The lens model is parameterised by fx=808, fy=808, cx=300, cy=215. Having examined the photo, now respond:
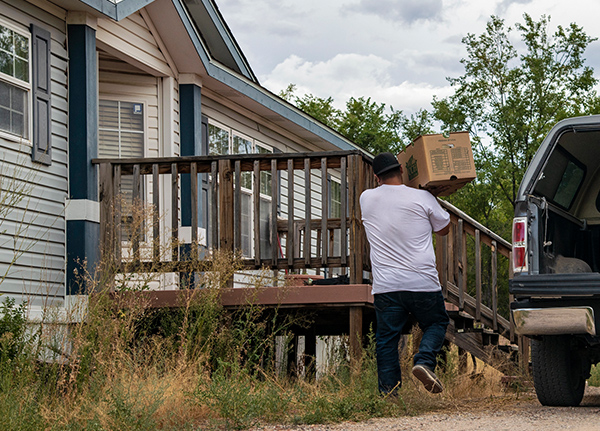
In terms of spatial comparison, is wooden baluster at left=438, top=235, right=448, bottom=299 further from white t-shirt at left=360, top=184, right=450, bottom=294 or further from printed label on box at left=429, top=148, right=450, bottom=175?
white t-shirt at left=360, top=184, right=450, bottom=294

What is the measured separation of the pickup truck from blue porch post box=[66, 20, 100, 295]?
4.19 metres

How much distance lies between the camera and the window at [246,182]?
38.9ft

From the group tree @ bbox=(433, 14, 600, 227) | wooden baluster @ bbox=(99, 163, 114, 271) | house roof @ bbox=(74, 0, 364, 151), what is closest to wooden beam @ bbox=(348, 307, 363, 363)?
wooden baluster @ bbox=(99, 163, 114, 271)

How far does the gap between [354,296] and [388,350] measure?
1.80m

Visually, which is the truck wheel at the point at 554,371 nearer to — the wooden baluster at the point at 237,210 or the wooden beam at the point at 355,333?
the wooden beam at the point at 355,333

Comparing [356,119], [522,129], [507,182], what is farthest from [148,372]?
[356,119]

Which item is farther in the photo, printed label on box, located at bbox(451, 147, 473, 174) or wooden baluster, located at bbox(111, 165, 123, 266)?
wooden baluster, located at bbox(111, 165, 123, 266)

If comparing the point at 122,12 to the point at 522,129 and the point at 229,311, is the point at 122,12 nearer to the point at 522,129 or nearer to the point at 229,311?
the point at 229,311

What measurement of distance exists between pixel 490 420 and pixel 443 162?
6.13 feet

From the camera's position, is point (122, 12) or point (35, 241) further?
point (122, 12)

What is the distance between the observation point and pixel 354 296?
7.36 metres

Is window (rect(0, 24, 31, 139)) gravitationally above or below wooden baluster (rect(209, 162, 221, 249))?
above

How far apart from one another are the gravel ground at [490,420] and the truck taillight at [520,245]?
100cm

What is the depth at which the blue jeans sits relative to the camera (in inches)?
218
